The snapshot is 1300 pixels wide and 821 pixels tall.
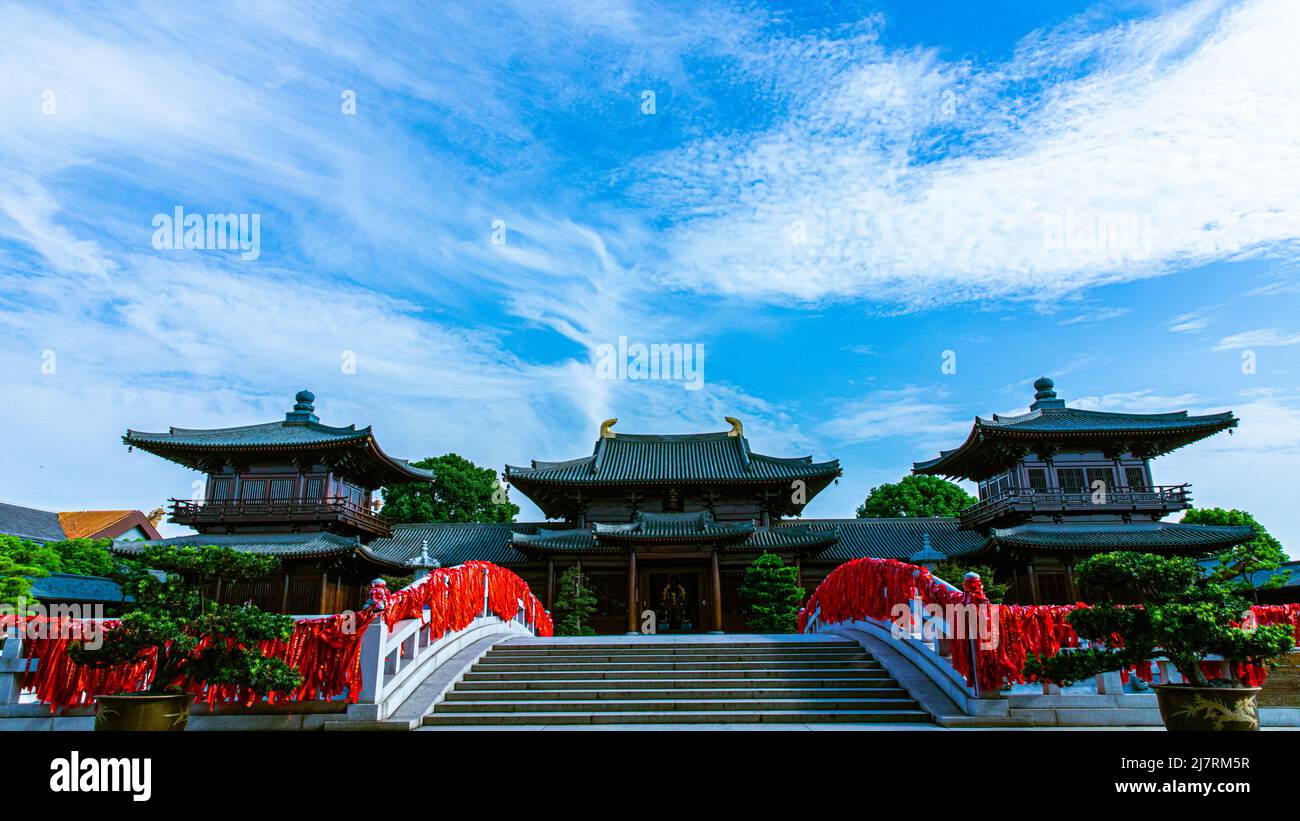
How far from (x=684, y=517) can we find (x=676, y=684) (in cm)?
1557

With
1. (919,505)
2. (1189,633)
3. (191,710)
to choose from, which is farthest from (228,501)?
(919,505)

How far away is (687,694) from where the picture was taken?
923 centimetres

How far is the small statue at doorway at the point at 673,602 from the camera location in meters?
24.5

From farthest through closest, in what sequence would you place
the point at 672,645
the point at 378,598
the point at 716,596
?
1. the point at 716,596
2. the point at 672,645
3. the point at 378,598

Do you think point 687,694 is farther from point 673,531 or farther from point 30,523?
point 30,523

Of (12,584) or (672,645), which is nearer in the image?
(672,645)

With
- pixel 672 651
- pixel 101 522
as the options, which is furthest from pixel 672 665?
pixel 101 522

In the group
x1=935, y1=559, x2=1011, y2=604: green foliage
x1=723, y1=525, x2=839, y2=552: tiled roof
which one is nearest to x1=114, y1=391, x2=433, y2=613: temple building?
x1=723, y1=525, x2=839, y2=552: tiled roof

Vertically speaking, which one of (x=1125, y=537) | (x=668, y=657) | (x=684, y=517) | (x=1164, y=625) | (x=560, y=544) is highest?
(x=684, y=517)

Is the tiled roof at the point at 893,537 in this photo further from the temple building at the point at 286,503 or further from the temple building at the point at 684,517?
the temple building at the point at 286,503

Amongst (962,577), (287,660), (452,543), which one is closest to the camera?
(287,660)

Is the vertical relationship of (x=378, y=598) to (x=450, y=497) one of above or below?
below

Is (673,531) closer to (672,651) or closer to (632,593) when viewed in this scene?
(632,593)
